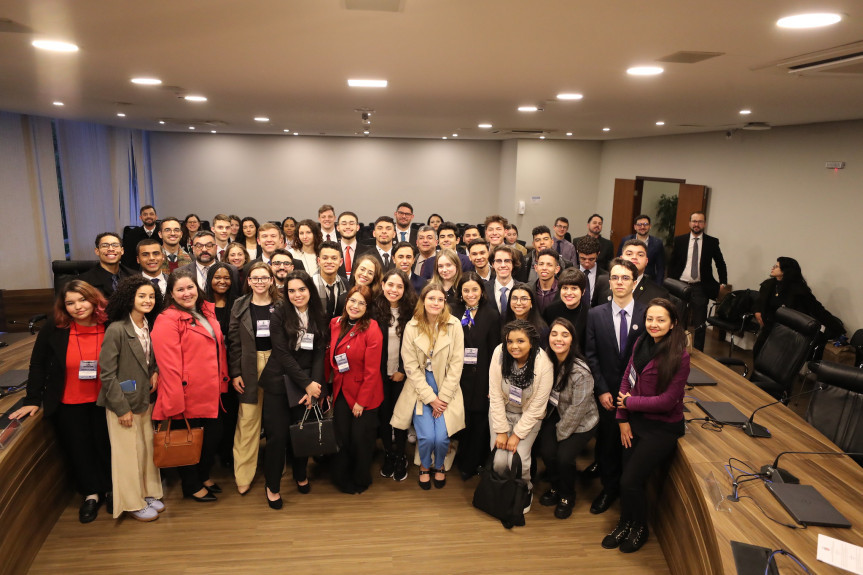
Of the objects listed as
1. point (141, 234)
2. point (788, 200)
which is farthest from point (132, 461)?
point (788, 200)

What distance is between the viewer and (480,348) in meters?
3.79

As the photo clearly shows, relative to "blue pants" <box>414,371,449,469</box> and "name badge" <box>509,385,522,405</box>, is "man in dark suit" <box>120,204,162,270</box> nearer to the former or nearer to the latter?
"blue pants" <box>414,371,449,469</box>

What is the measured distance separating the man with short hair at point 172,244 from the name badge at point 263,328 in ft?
6.20

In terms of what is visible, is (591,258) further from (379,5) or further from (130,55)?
(130,55)

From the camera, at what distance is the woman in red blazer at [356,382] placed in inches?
140

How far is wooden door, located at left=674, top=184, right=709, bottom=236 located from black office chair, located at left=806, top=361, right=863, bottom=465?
5.68m

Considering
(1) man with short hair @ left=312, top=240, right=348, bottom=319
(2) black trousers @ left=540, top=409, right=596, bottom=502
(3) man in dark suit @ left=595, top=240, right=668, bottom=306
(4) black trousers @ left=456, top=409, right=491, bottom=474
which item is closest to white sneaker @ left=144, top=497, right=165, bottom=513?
(1) man with short hair @ left=312, top=240, right=348, bottom=319

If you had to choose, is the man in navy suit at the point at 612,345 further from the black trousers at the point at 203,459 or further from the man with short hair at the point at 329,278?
the black trousers at the point at 203,459

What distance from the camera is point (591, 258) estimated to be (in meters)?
4.60

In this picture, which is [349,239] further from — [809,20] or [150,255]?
[809,20]

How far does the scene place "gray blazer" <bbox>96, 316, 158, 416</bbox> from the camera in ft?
10.3

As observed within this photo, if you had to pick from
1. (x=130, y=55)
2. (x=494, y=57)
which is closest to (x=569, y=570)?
(x=494, y=57)

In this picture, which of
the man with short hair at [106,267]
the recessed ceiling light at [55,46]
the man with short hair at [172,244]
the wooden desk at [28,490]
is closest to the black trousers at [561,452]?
the wooden desk at [28,490]

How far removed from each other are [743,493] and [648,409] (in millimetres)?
626
